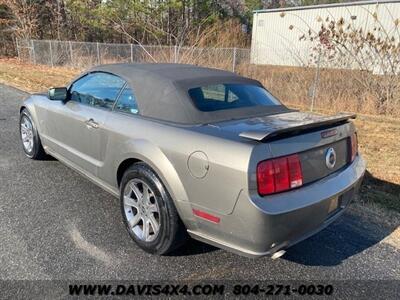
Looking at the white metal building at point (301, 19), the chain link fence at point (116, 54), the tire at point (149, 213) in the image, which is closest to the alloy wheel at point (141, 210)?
the tire at point (149, 213)

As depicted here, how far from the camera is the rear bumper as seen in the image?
232cm

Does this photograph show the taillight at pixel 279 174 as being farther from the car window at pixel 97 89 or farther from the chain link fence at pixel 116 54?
the chain link fence at pixel 116 54

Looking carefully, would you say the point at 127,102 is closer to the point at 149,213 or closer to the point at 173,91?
the point at 173,91

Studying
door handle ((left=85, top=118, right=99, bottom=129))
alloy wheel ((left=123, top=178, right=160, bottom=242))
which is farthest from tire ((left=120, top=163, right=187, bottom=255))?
door handle ((left=85, top=118, right=99, bottom=129))

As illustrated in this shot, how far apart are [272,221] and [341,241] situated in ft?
4.24

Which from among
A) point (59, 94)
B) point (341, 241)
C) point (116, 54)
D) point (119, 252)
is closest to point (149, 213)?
point (119, 252)

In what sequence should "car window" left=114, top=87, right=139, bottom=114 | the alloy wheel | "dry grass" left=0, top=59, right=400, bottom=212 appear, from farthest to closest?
"dry grass" left=0, top=59, right=400, bottom=212 < "car window" left=114, top=87, right=139, bottom=114 < the alloy wheel

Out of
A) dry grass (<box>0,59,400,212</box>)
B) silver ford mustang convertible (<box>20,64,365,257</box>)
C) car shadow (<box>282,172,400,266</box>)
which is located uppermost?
silver ford mustang convertible (<box>20,64,365,257</box>)

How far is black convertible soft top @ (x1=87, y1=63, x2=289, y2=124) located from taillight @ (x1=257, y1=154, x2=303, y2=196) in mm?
775

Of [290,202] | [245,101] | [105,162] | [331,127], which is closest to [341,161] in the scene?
[331,127]

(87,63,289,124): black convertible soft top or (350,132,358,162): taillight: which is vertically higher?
(87,63,289,124): black convertible soft top

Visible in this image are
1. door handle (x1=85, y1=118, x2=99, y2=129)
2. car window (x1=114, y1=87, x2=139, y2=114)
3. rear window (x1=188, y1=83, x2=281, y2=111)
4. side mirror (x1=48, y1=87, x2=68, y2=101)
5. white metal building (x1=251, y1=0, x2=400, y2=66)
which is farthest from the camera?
white metal building (x1=251, y1=0, x2=400, y2=66)

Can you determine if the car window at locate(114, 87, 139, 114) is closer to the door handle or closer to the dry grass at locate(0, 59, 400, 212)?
the door handle

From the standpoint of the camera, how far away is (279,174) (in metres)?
2.39
